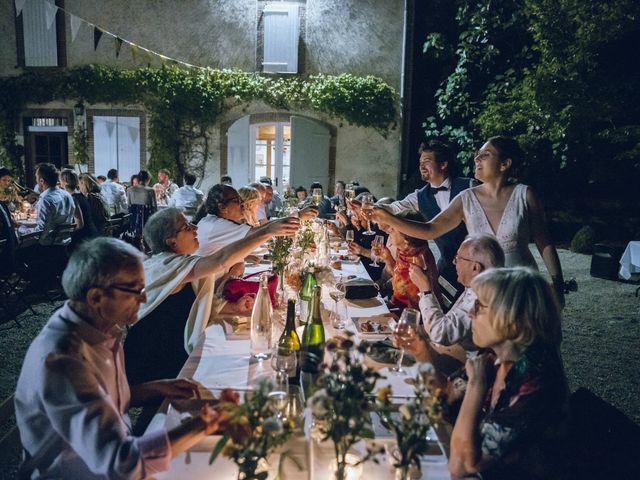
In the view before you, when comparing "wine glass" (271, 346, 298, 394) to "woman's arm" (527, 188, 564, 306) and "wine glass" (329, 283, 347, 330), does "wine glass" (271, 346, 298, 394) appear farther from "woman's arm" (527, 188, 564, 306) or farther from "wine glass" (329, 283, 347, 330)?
"woman's arm" (527, 188, 564, 306)

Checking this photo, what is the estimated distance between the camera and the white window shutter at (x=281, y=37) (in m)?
12.4

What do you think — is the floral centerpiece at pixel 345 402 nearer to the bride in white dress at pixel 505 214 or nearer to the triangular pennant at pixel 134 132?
the bride in white dress at pixel 505 214

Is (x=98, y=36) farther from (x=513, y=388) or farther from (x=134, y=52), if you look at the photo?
(x=513, y=388)

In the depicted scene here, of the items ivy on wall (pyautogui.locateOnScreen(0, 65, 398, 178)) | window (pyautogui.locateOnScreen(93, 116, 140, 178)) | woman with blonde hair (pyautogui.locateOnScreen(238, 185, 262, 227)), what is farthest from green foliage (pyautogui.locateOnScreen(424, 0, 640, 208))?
window (pyautogui.locateOnScreen(93, 116, 140, 178))

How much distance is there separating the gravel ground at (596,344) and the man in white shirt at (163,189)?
15.8 feet

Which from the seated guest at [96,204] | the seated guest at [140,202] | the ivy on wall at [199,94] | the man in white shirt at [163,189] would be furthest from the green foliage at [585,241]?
the seated guest at [96,204]

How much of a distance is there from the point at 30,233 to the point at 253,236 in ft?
A: 16.6

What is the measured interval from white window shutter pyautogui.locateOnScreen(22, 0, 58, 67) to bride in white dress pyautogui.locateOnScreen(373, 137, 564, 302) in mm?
12501

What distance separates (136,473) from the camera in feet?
4.34

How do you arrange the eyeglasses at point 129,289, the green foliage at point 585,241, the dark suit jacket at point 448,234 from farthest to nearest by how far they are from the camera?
the green foliage at point 585,241 → the dark suit jacket at point 448,234 → the eyeglasses at point 129,289

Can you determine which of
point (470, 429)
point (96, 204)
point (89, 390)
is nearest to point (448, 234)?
point (470, 429)

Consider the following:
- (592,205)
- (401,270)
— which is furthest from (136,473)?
(592,205)

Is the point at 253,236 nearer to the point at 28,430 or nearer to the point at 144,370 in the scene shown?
the point at 144,370

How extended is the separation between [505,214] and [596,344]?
2.85 meters
